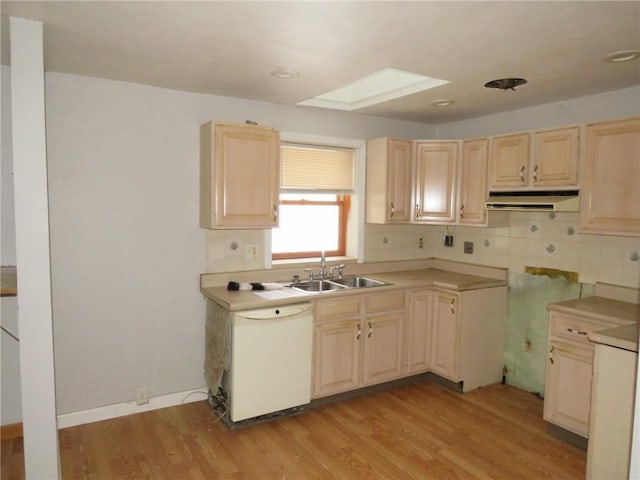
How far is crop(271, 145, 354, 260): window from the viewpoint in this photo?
3.96 m

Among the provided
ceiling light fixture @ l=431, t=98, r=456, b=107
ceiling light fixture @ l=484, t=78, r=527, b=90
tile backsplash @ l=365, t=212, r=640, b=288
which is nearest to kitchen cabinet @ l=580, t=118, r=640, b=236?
tile backsplash @ l=365, t=212, r=640, b=288

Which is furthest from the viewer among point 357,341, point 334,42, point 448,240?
point 448,240

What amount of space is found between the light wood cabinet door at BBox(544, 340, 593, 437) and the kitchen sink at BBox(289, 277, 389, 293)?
141 centimetres

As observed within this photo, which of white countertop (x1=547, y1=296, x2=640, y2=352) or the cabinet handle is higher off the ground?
white countertop (x1=547, y1=296, x2=640, y2=352)

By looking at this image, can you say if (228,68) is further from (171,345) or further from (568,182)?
(568,182)

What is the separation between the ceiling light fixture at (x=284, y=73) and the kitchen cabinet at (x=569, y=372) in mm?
2372

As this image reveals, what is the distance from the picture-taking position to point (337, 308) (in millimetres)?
3525

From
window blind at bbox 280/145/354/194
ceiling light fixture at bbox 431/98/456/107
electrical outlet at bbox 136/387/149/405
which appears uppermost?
ceiling light fixture at bbox 431/98/456/107

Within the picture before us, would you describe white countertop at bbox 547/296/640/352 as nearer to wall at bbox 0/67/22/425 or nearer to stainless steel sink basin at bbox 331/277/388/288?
stainless steel sink basin at bbox 331/277/388/288

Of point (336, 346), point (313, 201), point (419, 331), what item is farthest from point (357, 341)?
point (313, 201)

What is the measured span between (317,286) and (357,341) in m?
0.59

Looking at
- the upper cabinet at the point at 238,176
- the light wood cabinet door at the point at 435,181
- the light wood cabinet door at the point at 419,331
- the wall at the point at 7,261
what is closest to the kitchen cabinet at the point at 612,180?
the light wood cabinet door at the point at 435,181

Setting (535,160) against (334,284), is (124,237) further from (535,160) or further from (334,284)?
(535,160)

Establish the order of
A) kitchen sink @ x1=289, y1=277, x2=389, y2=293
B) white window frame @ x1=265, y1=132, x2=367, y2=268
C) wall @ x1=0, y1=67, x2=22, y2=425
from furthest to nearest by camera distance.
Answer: white window frame @ x1=265, y1=132, x2=367, y2=268
kitchen sink @ x1=289, y1=277, x2=389, y2=293
wall @ x1=0, y1=67, x2=22, y2=425
